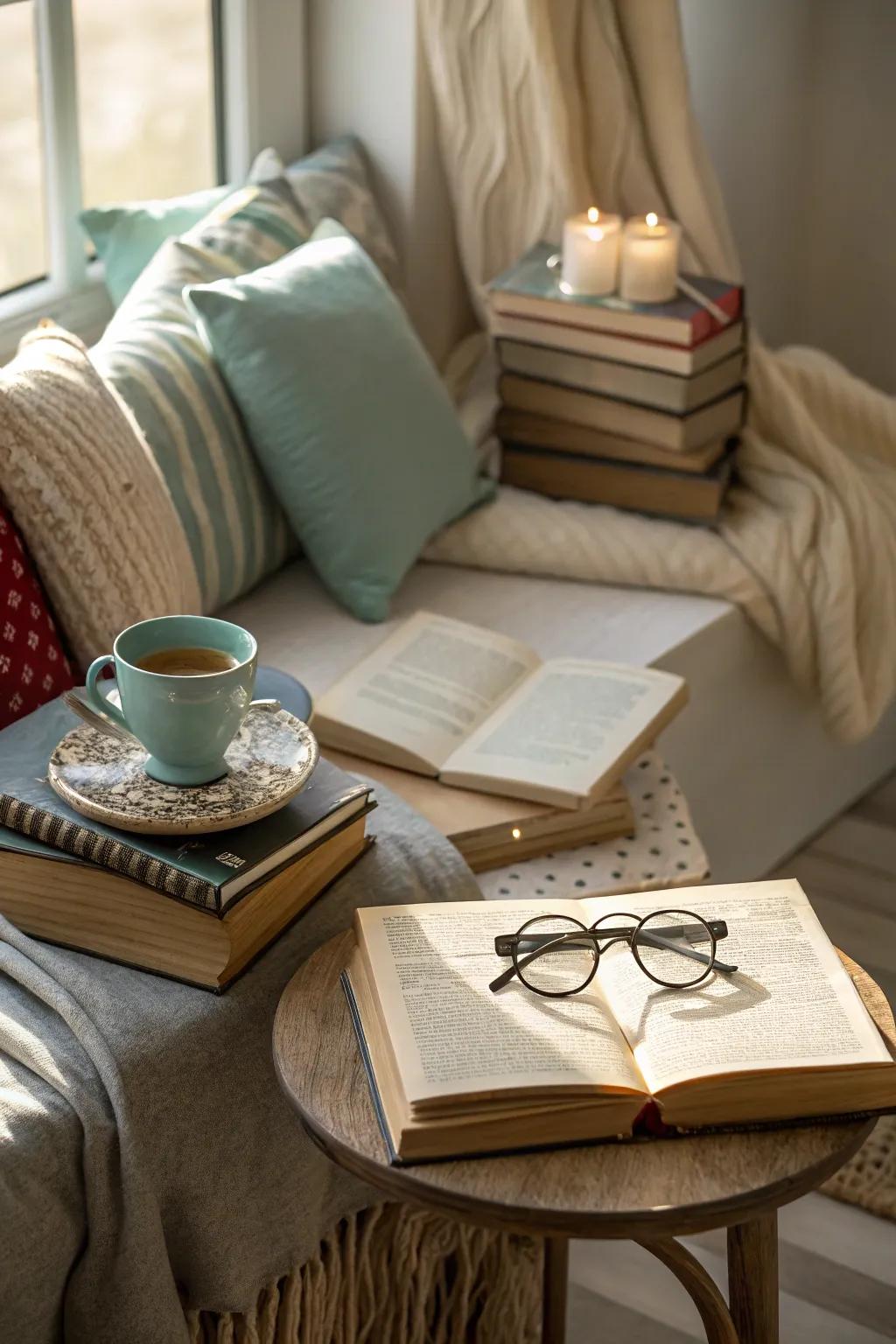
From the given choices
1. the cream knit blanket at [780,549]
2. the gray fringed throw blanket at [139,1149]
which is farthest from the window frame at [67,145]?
the gray fringed throw blanket at [139,1149]

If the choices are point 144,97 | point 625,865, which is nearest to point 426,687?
point 625,865

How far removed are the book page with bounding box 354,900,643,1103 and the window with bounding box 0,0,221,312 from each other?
3.73 feet

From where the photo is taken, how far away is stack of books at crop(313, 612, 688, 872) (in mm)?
1401

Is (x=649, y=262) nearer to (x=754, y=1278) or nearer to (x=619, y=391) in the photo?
(x=619, y=391)

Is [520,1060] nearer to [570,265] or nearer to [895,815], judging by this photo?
[570,265]

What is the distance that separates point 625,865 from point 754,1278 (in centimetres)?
49

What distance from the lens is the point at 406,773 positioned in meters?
1.46

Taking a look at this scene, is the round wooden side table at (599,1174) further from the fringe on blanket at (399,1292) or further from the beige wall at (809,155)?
the beige wall at (809,155)

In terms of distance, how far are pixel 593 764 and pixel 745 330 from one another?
88cm

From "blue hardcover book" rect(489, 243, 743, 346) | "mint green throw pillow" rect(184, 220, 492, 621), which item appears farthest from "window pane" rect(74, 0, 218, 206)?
"blue hardcover book" rect(489, 243, 743, 346)

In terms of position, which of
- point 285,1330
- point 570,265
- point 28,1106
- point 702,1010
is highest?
point 570,265

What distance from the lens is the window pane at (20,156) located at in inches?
69.9

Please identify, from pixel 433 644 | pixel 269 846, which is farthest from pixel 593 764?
pixel 269 846

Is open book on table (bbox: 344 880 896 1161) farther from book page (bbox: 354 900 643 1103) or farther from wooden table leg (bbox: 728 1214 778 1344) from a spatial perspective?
wooden table leg (bbox: 728 1214 778 1344)
